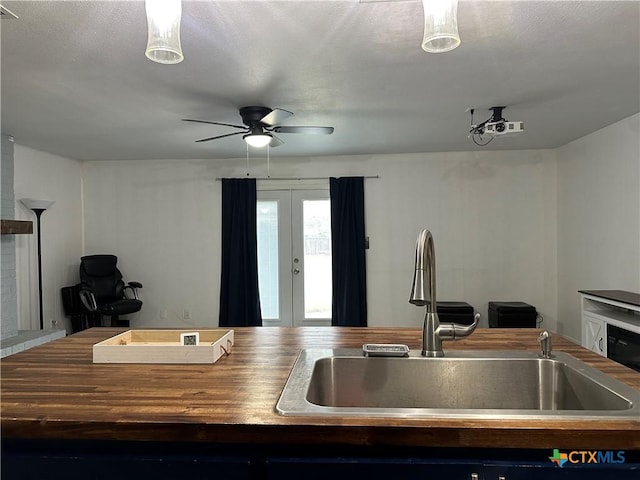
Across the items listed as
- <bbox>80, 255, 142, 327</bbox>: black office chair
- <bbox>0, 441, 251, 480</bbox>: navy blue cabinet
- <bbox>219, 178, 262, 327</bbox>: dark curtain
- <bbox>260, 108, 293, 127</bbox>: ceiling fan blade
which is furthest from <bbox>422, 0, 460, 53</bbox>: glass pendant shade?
<bbox>80, 255, 142, 327</bbox>: black office chair

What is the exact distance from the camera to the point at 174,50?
122 centimetres

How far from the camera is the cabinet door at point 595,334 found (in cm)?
337

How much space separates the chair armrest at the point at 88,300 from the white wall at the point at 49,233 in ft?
1.55

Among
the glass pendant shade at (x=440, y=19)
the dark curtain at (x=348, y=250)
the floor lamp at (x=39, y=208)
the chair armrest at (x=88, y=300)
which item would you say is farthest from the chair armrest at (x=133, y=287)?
the glass pendant shade at (x=440, y=19)

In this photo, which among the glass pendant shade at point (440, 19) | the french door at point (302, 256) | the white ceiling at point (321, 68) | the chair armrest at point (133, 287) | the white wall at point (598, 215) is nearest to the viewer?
the glass pendant shade at point (440, 19)

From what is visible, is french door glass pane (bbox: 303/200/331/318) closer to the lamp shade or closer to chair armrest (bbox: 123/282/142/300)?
chair armrest (bbox: 123/282/142/300)

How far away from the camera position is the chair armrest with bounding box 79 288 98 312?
495 cm

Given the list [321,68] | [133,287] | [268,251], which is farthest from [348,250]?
[321,68]

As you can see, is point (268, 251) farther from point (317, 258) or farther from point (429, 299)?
point (429, 299)

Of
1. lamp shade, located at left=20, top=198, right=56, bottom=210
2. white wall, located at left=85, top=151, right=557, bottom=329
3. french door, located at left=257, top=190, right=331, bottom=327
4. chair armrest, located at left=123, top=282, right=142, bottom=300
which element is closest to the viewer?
lamp shade, located at left=20, top=198, right=56, bottom=210

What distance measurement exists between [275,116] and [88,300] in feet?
11.8

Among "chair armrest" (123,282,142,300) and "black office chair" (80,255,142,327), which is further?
"chair armrest" (123,282,142,300)

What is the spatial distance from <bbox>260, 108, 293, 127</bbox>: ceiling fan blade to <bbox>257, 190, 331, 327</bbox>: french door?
247cm

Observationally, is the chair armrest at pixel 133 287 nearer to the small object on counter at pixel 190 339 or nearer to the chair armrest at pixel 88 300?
the chair armrest at pixel 88 300
